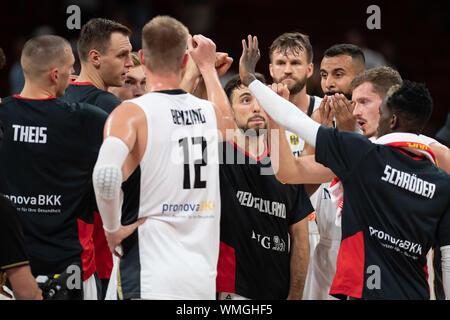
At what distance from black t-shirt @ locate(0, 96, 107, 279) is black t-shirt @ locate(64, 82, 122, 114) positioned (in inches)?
23.4

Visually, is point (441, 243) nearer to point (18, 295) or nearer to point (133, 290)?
point (133, 290)

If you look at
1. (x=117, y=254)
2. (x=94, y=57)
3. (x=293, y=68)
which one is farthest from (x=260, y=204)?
(x=293, y=68)

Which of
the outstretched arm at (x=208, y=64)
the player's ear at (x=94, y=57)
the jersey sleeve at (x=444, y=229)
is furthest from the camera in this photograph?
the player's ear at (x=94, y=57)

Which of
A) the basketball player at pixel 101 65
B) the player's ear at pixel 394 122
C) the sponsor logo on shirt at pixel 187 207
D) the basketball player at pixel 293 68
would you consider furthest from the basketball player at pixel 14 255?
the basketball player at pixel 293 68

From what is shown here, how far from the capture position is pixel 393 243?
367cm

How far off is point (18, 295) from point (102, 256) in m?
1.72

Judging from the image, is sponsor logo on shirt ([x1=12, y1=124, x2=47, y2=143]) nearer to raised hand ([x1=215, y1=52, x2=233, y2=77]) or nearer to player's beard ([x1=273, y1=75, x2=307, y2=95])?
raised hand ([x1=215, y1=52, x2=233, y2=77])

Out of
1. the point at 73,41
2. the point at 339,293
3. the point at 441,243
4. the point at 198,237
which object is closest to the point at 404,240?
the point at 441,243

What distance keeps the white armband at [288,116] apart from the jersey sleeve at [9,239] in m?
1.58

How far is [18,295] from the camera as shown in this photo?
10.8ft

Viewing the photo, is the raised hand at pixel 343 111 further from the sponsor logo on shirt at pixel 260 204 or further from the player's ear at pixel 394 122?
the sponsor logo on shirt at pixel 260 204

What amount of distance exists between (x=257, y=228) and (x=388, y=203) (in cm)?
104

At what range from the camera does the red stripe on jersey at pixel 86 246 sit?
4324 mm

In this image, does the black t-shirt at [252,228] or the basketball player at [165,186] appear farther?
the black t-shirt at [252,228]
